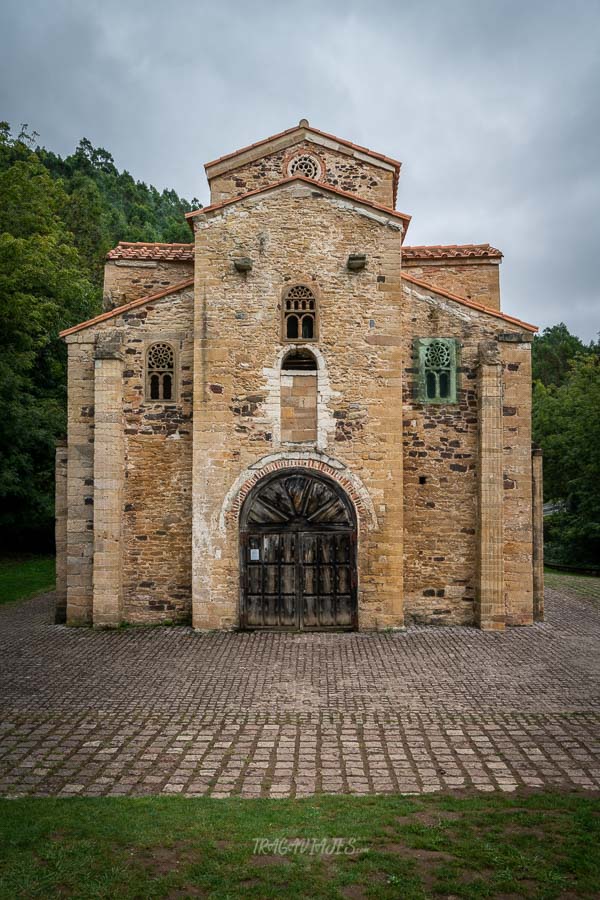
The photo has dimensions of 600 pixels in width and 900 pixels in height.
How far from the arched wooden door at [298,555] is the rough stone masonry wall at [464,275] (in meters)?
7.36

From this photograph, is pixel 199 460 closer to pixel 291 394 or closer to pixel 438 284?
pixel 291 394

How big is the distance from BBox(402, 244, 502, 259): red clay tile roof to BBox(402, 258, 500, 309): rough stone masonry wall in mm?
116

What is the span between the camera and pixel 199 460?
46.0ft

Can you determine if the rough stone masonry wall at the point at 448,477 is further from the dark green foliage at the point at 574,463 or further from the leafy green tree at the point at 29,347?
the dark green foliage at the point at 574,463

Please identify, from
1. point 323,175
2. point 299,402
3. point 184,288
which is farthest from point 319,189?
point 299,402

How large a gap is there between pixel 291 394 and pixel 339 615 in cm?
475

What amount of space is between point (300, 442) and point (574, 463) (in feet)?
71.4

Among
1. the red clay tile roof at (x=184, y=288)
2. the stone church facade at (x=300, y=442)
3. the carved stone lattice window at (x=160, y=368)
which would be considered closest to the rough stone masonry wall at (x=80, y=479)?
the stone church facade at (x=300, y=442)

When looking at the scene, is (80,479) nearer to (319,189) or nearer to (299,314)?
(299,314)

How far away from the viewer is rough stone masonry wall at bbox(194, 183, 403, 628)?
13.9 metres

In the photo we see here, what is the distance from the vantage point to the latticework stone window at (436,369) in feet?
48.8

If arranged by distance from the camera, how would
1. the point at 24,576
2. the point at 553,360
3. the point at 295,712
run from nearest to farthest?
the point at 295,712
the point at 24,576
the point at 553,360

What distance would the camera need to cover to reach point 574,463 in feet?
104

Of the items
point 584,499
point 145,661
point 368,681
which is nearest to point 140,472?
point 145,661
